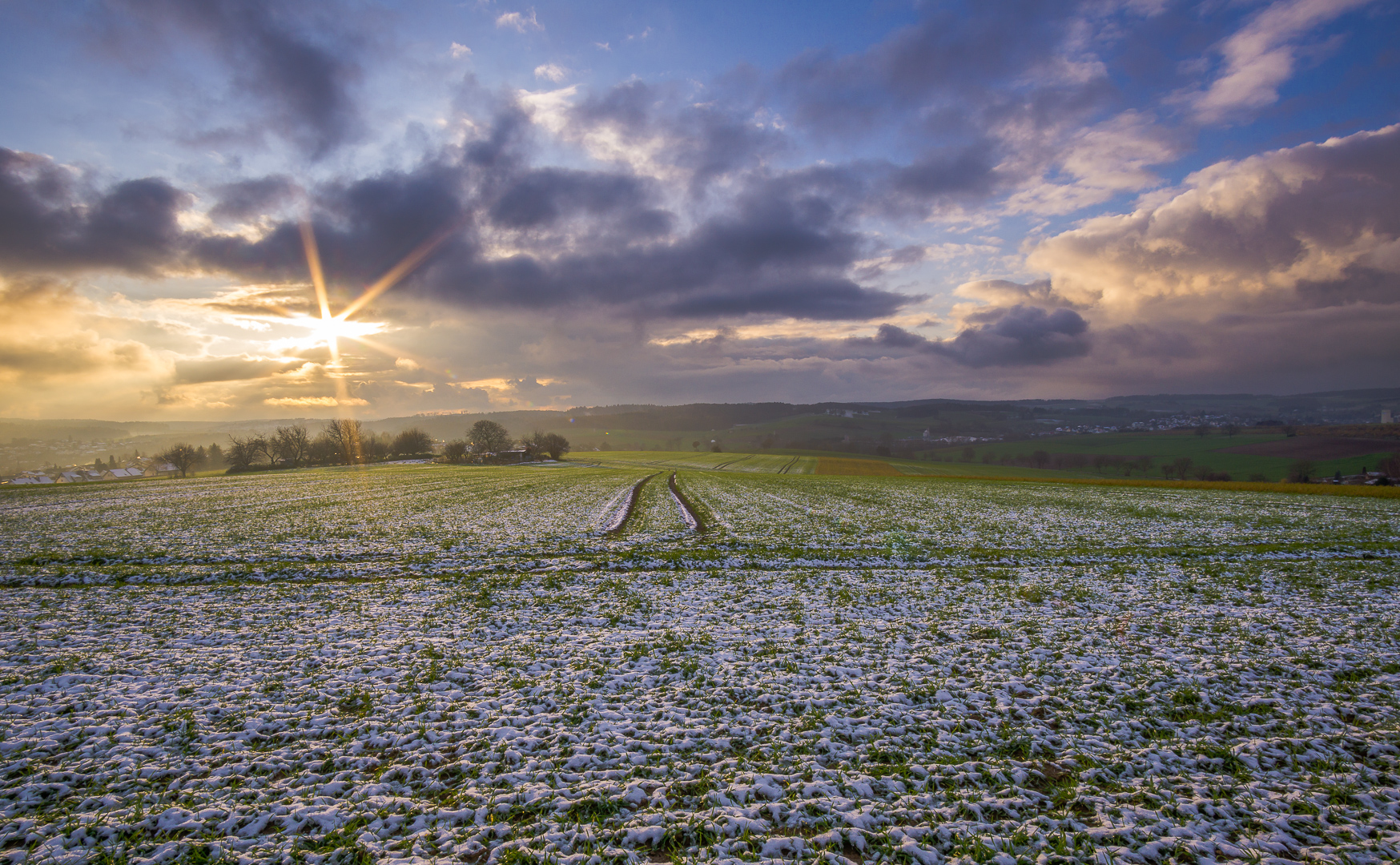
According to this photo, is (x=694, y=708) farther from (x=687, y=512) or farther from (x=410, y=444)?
(x=410, y=444)

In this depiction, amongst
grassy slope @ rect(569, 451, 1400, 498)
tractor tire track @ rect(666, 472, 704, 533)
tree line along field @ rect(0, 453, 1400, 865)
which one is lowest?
grassy slope @ rect(569, 451, 1400, 498)

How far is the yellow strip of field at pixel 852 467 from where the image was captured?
288 ft

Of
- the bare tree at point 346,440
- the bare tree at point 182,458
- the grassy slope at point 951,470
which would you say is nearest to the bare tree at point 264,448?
the bare tree at point 346,440

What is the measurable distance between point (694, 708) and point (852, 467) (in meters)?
91.7

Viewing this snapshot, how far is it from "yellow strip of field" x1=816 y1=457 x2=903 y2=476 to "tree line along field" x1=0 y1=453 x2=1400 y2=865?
66142 millimetres

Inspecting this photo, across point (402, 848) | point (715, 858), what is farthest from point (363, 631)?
point (715, 858)

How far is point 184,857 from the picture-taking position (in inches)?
221

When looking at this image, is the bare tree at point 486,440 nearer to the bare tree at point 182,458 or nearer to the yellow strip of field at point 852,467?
the bare tree at point 182,458

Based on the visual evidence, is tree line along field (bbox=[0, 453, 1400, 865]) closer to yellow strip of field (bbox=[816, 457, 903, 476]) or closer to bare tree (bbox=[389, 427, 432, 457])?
yellow strip of field (bbox=[816, 457, 903, 476])

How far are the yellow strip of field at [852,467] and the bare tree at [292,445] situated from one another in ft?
360

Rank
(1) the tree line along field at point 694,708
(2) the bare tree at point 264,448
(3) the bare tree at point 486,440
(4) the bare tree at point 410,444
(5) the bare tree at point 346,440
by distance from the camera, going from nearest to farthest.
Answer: (1) the tree line along field at point 694,708, (2) the bare tree at point 264,448, (5) the bare tree at point 346,440, (3) the bare tree at point 486,440, (4) the bare tree at point 410,444

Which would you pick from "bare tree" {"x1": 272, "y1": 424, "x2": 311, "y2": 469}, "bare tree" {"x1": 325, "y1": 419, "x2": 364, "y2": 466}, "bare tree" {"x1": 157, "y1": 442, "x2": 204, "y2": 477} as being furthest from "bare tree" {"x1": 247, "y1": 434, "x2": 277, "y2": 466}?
"bare tree" {"x1": 157, "y1": 442, "x2": 204, "y2": 477}

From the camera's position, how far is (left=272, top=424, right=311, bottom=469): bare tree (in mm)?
110812

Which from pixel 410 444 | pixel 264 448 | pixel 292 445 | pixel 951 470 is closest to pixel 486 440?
pixel 410 444
